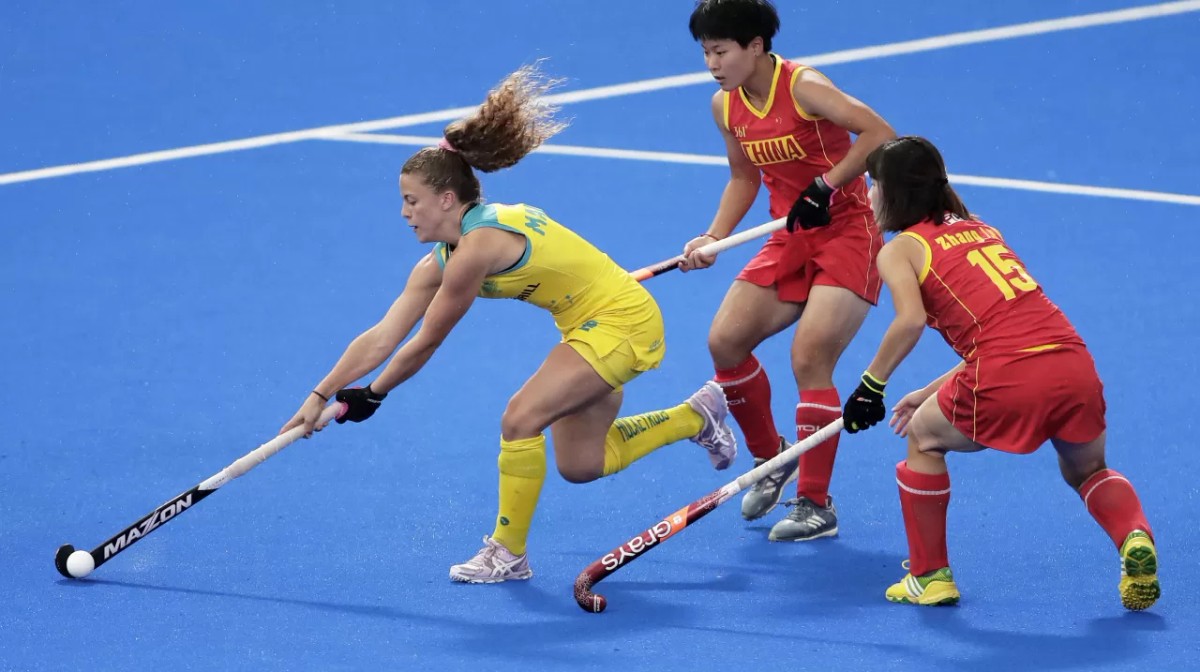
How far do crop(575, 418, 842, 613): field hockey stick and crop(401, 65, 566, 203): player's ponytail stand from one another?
1143 millimetres

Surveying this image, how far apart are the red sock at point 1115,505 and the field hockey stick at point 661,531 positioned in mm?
747

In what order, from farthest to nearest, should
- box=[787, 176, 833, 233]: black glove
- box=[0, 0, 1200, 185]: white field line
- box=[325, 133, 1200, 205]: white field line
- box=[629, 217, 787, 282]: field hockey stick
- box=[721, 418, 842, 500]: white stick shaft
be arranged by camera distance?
box=[0, 0, 1200, 185]: white field line
box=[325, 133, 1200, 205]: white field line
box=[629, 217, 787, 282]: field hockey stick
box=[787, 176, 833, 233]: black glove
box=[721, 418, 842, 500]: white stick shaft

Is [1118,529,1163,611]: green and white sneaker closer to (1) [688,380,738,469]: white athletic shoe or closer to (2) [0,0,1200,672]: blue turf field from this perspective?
(2) [0,0,1200,672]: blue turf field

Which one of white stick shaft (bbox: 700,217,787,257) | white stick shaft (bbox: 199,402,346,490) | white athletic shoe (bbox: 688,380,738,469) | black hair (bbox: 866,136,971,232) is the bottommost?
white stick shaft (bbox: 199,402,346,490)

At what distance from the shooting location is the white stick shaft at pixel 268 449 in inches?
199

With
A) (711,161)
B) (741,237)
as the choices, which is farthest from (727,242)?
(711,161)

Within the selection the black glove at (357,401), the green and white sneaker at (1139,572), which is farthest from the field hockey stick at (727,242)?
the green and white sneaker at (1139,572)

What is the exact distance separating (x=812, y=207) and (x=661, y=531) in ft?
3.92

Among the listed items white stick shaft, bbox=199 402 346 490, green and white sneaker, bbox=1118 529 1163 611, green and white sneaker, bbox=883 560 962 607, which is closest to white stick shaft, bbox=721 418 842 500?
green and white sneaker, bbox=883 560 962 607

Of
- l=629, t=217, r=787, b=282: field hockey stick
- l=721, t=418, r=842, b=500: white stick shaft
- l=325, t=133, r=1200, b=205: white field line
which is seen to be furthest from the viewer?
l=325, t=133, r=1200, b=205: white field line

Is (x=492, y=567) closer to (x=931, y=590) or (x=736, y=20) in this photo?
(x=931, y=590)

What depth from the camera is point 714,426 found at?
19.2 feet

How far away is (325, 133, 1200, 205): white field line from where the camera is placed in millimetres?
8766

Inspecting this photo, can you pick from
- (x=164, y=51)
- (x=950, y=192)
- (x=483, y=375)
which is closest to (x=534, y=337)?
(x=483, y=375)
